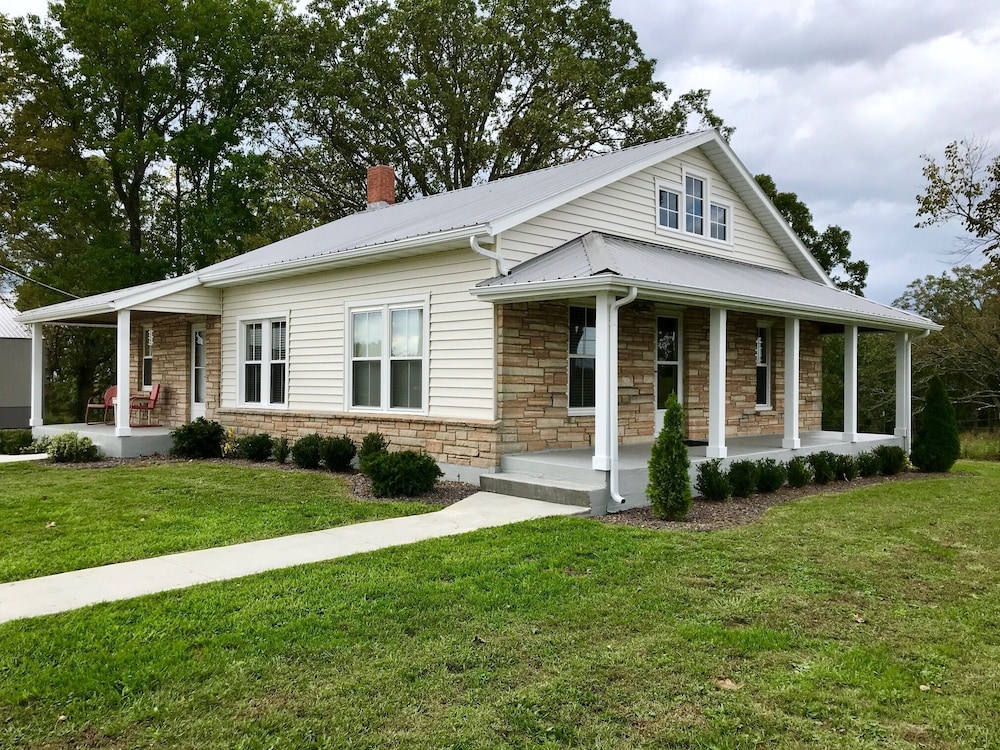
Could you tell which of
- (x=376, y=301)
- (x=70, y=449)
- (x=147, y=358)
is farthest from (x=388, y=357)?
(x=147, y=358)

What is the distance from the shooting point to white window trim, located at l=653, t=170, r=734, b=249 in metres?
12.7

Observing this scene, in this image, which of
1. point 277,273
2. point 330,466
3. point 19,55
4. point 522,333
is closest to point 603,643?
point 522,333

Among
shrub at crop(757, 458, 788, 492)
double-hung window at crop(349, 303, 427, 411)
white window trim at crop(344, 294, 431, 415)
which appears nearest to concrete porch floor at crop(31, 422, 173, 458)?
white window trim at crop(344, 294, 431, 415)

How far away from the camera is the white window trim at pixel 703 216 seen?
12.7 metres

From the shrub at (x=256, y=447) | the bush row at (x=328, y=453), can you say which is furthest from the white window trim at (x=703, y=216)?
the shrub at (x=256, y=447)

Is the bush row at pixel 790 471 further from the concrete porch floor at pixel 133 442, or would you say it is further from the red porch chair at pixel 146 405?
the red porch chair at pixel 146 405

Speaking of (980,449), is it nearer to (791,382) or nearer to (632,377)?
(791,382)

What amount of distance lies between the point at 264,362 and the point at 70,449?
151 inches

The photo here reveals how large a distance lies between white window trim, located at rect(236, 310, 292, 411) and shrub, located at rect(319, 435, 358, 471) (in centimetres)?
232

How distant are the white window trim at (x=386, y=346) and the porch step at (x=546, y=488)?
72.8 inches

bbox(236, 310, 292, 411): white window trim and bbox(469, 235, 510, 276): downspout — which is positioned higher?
bbox(469, 235, 510, 276): downspout

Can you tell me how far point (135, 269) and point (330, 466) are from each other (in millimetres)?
16445

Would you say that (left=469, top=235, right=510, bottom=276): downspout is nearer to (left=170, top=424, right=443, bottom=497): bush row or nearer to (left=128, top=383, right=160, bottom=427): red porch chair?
(left=170, top=424, right=443, bottom=497): bush row

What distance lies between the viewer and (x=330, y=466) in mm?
11625
